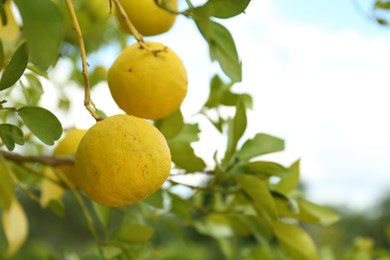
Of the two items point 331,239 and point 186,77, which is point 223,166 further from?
point 331,239

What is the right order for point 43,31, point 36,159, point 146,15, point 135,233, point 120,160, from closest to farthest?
point 43,31
point 120,160
point 146,15
point 135,233
point 36,159

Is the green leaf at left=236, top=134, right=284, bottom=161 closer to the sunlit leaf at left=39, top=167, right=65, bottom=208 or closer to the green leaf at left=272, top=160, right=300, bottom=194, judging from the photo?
the green leaf at left=272, top=160, right=300, bottom=194

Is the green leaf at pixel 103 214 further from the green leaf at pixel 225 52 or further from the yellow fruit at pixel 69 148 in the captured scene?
the green leaf at pixel 225 52

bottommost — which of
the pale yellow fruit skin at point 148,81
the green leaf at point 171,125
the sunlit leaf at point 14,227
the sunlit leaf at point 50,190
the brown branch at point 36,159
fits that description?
the sunlit leaf at point 50,190

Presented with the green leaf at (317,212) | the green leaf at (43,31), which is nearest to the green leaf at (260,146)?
the green leaf at (317,212)

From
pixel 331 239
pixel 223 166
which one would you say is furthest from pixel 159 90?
pixel 331 239

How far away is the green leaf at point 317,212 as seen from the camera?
2.45 feet

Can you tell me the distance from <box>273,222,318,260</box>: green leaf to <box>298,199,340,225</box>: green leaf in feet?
0.09

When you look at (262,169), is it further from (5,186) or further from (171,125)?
(5,186)

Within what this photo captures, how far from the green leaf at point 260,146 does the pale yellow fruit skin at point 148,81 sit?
0.54ft

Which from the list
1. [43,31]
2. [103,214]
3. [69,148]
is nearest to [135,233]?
[103,214]

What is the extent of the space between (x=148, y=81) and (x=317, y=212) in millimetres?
353

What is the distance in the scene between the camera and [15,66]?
0.46 m

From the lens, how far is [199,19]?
435 mm
